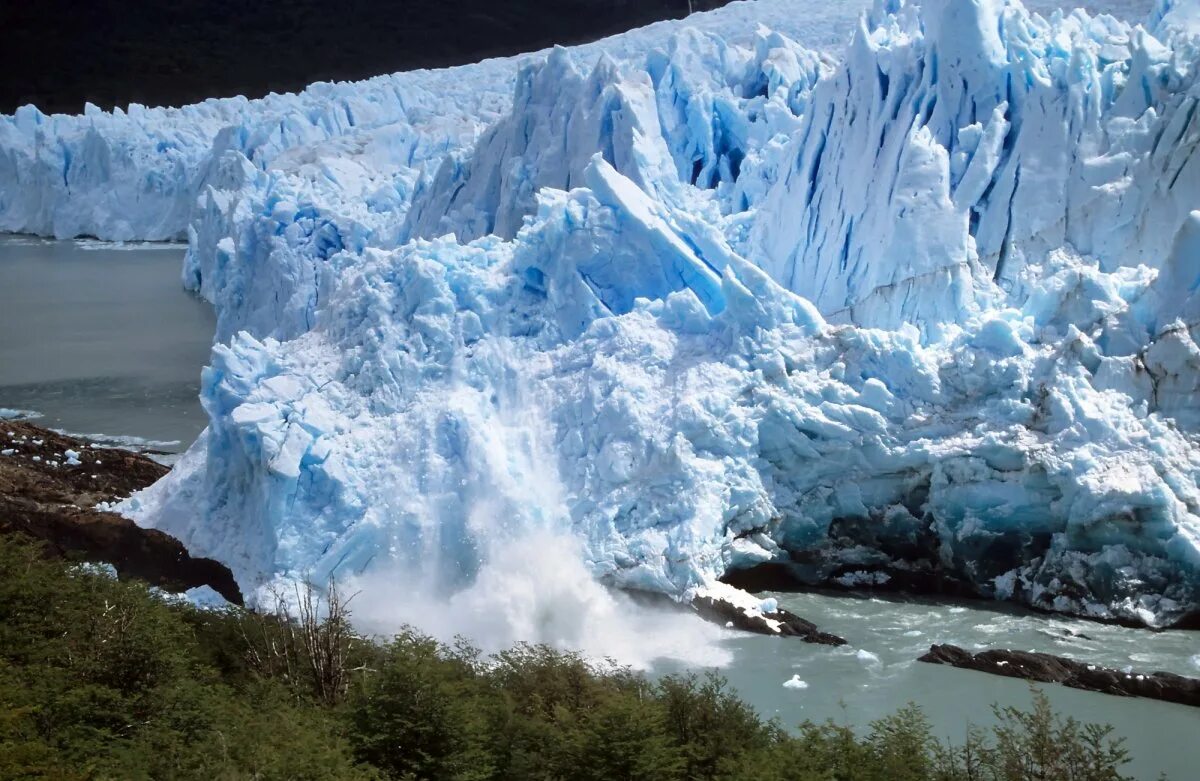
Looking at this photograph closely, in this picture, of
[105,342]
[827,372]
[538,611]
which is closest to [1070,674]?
[827,372]

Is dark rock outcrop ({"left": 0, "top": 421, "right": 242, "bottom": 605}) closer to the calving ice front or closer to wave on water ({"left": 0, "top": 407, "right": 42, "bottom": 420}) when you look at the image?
the calving ice front

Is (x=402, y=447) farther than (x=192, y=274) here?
No

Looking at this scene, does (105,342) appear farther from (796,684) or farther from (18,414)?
(796,684)

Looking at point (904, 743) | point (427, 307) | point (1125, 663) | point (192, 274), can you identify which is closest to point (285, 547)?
point (427, 307)

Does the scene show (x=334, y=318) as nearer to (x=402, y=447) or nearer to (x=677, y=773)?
(x=402, y=447)

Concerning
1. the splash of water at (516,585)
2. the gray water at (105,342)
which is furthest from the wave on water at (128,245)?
the splash of water at (516,585)

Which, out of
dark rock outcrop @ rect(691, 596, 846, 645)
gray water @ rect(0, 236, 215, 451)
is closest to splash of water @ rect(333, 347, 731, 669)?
dark rock outcrop @ rect(691, 596, 846, 645)

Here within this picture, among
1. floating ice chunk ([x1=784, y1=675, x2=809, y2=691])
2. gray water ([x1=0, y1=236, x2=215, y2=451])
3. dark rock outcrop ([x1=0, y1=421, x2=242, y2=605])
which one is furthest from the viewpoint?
gray water ([x1=0, y1=236, x2=215, y2=451])
